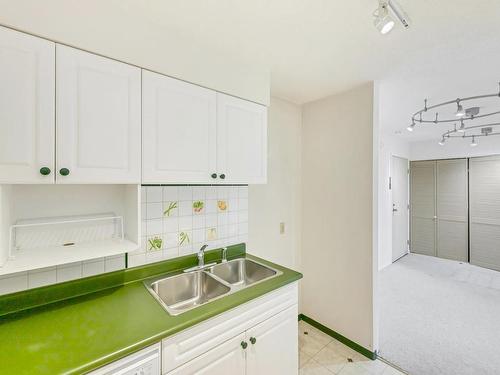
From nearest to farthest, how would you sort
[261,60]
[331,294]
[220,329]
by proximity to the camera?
[220,329], [261,60], [331,294]

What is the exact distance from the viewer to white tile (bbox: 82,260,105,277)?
129 centimetres

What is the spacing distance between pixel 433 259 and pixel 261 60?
509cm

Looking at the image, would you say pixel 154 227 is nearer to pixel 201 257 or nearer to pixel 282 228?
pixel 201 257

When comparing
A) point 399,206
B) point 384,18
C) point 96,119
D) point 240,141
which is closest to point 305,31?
point 384,18

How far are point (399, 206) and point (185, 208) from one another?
4449 mm

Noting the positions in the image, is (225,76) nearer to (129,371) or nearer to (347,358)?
(129,371)

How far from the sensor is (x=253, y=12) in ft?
3.97

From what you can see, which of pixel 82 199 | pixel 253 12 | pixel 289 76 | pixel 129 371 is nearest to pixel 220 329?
pixel 129 371

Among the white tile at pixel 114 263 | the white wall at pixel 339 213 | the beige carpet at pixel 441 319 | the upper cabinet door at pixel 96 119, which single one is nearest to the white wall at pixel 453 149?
the beige carpet at pixel 441 319

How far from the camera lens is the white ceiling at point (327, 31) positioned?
116cm

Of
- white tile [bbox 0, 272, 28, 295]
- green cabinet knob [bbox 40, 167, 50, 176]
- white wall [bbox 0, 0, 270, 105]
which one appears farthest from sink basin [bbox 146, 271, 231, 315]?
white wall [bbox 0, 0, 270, 105]

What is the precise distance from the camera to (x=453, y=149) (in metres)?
4.35

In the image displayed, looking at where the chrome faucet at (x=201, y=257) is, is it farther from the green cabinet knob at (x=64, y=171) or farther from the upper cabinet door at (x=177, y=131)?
the green cabinet knob at (x=64, y=171)

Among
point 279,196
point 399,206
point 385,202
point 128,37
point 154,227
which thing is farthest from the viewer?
point 399,206
